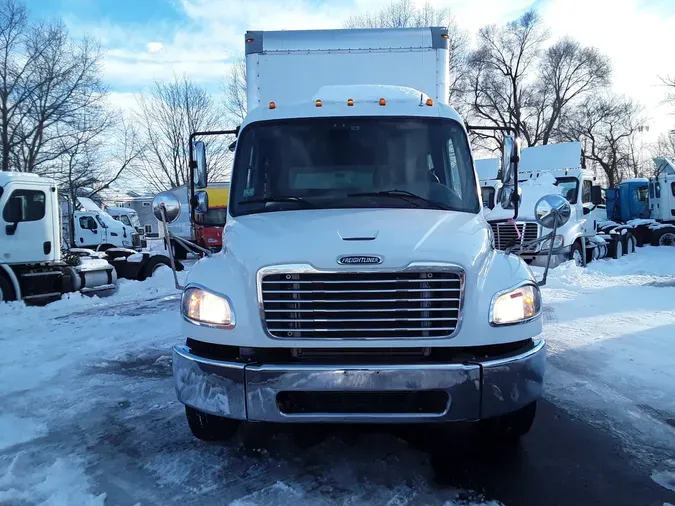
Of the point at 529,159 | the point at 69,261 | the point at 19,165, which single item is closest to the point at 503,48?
the point at 529,159

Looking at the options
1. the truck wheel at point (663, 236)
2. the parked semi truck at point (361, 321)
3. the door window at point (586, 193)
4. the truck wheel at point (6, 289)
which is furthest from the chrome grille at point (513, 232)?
the truck wheel at point (663, 236)

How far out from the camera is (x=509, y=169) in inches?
197

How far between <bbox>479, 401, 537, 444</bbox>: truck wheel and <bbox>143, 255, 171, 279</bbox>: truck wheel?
1334 cm

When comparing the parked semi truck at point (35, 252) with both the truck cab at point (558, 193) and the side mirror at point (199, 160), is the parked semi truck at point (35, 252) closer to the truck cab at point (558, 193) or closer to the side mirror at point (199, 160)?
the side mirror at point (199, 160)

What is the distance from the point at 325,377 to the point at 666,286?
36.4 ft

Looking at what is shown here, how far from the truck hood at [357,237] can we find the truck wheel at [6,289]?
955cm

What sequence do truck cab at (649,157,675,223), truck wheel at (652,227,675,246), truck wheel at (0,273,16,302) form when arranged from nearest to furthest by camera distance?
1. truck wheel at (0,273,16,302)
2. truck wheel at (652,227,675,246)
3. truck cab at (649,157,675,223)

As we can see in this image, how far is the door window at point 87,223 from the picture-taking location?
84.0 ft

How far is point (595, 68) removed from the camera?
43.9 metres

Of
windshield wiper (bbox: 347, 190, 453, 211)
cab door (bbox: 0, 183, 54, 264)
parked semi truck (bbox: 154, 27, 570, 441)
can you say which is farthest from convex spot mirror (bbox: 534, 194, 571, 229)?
cab door (bbox: 0, 183, 54, 264)

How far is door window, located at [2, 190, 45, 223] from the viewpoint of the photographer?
37.9 feet

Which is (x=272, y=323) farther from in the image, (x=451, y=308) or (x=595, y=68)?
(x=595, y=68)

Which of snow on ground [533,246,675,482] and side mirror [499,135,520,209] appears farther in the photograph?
side mirror [499,135,520,209]

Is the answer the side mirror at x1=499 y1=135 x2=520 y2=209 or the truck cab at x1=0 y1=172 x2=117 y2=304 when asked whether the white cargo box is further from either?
the truck cab at x1=0 y1=172 x2=117 y2=304
